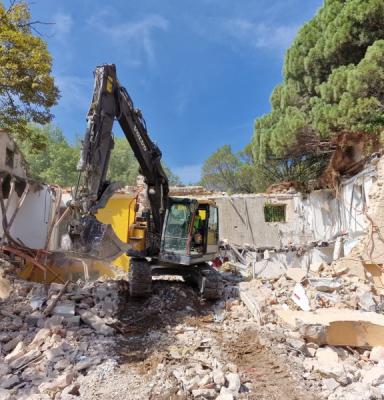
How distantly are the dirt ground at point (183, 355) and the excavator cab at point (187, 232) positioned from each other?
1069 mm

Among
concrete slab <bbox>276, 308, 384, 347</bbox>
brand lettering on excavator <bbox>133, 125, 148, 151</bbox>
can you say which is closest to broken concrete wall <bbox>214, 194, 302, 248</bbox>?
brand lettering on excavator <bbox>133, 125, 148, 151</bbox>

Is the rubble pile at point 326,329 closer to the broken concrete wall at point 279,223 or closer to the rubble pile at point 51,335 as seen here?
the rubble pile at point 51,335

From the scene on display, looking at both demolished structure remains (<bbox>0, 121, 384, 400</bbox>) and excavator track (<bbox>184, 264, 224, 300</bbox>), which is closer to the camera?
demolished structure remains (<bbox>0, 121, 384, 400</bbox>)

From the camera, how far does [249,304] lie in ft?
23.4

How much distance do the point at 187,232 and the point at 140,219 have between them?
2.52 meters

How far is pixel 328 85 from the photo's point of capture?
1265cm

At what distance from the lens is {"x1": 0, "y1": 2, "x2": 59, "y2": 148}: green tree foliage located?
879 centimetres

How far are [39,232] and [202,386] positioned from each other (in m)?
11.5

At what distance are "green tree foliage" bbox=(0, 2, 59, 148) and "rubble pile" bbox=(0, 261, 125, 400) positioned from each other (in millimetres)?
4804

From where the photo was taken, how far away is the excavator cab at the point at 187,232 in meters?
7.37

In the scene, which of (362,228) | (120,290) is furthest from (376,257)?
(120,290)

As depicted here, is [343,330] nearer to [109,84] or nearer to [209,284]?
[209,284]

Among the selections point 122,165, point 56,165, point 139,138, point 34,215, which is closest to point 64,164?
point 56,165

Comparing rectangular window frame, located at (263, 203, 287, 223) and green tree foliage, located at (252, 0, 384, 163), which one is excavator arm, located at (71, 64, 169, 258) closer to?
green tree foliage, located at (252, 0, 384, 163)
